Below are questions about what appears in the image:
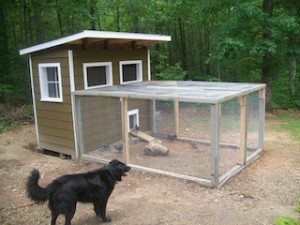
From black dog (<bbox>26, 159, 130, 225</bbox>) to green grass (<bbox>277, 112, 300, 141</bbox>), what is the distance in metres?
6.39

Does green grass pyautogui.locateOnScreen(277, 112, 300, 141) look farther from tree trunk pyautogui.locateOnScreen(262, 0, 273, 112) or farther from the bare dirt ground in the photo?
the bare dirt ground

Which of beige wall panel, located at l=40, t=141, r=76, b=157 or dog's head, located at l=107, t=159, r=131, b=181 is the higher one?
dog's head, located at l=107, t=159, r=131, b=181

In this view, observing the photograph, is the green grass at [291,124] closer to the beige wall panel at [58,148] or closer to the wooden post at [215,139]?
the wooden post at [215,139]

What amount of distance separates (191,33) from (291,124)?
11.2 meters

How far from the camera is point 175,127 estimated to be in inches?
339

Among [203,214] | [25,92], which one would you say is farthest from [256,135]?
[25,92]

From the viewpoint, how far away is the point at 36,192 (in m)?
3.85

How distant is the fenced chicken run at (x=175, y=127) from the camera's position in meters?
6.02

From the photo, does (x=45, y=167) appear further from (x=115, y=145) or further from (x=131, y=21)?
(x=131, y=21)

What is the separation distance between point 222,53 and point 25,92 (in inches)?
348

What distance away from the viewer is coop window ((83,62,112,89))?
7476mm

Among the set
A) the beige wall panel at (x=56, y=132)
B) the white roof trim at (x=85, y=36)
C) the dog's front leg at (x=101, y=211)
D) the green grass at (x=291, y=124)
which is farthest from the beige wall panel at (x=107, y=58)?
the green grass at (x=291, y=124)

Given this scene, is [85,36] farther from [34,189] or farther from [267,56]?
[267,56]

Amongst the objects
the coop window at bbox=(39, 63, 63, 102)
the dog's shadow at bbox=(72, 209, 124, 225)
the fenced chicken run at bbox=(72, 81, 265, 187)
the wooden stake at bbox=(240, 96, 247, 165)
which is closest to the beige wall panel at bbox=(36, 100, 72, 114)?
the coop window at bbox=(39, 63, 63, 102)
